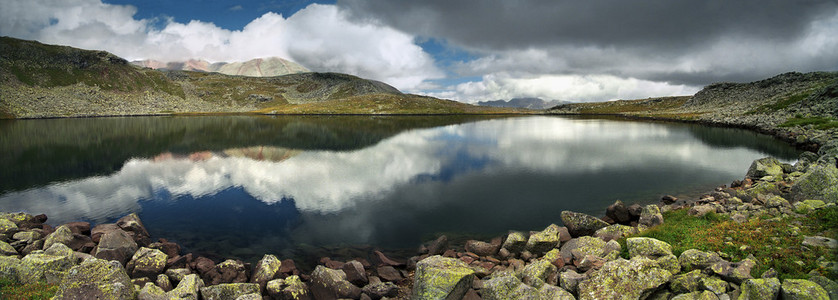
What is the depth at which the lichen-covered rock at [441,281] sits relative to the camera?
14828 mm

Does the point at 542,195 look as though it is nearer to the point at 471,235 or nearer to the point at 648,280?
the point at 471,235

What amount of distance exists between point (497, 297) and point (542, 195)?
82.7ft

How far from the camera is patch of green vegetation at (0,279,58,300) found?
1536 cm

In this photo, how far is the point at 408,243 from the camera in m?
25.9

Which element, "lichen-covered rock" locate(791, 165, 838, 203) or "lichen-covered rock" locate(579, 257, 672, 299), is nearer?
"lichen-covered rock" locate(579, 257, 672, 299)

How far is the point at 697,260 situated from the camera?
13.3 meters

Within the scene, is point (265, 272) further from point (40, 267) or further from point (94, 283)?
point (40, 267)

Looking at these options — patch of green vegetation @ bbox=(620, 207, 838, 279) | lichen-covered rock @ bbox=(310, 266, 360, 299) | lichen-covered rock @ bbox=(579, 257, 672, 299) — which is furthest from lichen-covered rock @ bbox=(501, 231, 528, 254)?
lichen-covered rock @ bbox=(310, 266, 360, 299)

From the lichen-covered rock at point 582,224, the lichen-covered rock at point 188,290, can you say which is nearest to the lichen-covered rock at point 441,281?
the lichen-covered rock at point 188,290

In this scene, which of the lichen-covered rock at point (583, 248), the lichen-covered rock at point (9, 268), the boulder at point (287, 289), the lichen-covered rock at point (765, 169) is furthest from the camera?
the lichen-covered rock at point (765, 169)

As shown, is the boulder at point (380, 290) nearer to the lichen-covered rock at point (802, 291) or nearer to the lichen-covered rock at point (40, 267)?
the lichen-covered rock at point (802, 291)

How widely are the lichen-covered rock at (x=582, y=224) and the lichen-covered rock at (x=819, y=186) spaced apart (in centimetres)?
1107

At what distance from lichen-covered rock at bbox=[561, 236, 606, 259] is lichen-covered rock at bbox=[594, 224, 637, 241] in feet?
9.20

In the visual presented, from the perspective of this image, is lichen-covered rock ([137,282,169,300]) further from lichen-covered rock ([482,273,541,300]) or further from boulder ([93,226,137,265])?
lichen-covered rock ([482,273,541,300])
